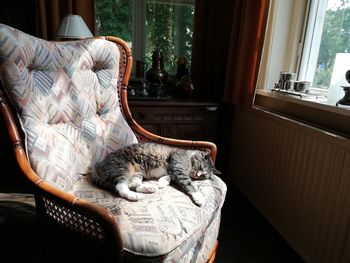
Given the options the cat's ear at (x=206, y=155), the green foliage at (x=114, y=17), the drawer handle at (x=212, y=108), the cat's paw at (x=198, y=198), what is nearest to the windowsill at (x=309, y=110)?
the drawer handle at (x=212, y=108)

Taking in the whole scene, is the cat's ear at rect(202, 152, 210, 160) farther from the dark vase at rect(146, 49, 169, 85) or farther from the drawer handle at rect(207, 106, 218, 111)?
the dark vase at rect(146, 49, 169, 85)

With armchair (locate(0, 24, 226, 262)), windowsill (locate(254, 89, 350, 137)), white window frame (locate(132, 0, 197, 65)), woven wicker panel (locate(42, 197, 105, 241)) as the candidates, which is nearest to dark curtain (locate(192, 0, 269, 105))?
windowsill (locate(254, 89, 350, 137))

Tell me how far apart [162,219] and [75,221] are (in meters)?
0.29

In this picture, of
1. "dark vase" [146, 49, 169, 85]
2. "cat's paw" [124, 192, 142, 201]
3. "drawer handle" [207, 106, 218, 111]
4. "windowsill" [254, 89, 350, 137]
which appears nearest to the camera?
"cat's paw" [124, 192, 142, 201]

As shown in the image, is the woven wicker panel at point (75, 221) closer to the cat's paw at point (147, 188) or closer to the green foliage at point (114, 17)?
the cat's paw at point (147, 188)

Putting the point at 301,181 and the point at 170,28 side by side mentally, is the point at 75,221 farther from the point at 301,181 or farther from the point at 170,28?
the point at 170,28

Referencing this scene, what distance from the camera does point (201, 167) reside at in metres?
1.20

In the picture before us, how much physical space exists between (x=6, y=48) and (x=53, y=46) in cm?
23

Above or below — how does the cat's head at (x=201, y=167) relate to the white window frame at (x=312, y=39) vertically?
A: below

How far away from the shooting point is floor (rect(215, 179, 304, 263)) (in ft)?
4.52

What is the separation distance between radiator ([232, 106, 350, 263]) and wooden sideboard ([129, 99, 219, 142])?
25cm

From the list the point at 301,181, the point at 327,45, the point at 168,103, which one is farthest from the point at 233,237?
the point at 327,45

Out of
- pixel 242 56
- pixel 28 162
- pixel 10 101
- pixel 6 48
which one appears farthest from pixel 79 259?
pixel 242 56

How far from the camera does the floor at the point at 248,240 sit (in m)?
1.38
